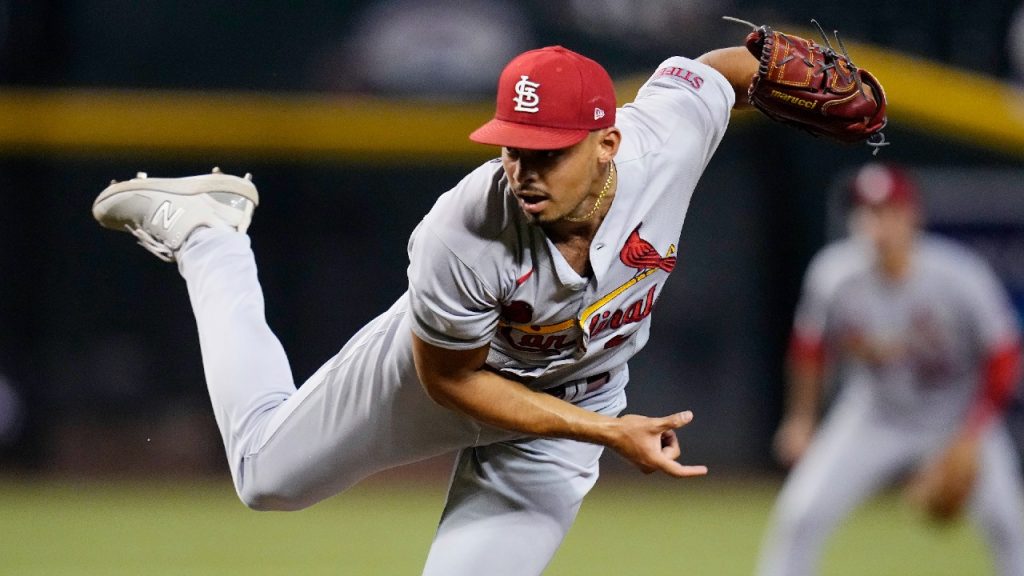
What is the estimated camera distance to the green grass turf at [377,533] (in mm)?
6711

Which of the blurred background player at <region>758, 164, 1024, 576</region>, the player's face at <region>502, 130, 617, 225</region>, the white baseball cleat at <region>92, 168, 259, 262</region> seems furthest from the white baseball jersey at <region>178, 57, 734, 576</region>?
the blurred background player at <region>758, 164, 1024, 576</region>

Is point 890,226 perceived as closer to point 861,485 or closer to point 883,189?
point 883,189

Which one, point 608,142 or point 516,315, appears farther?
point 516,315

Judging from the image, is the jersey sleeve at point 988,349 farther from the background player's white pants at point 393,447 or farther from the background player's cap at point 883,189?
the background player's white pants at point 393,447

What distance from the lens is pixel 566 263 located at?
131 inches

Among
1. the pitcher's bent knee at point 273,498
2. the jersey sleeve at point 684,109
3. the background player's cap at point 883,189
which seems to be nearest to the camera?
the jersey sleeve at point 684,109

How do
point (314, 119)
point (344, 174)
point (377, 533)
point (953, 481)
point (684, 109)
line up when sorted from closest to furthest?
point (684, 109), point (953, 481), point (377, 533), point (314, 119), point (344, 174)

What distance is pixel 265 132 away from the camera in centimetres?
899

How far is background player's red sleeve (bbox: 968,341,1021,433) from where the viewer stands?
584 cm

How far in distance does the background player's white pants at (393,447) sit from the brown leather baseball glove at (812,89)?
2.72 feet

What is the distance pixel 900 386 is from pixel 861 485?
52 cm

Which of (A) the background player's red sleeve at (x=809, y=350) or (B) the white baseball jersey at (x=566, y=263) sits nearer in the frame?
(B) the white baseball jersey at (x=566, y=263)

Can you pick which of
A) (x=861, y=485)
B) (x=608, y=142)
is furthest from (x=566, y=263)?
(x=861, y=485)

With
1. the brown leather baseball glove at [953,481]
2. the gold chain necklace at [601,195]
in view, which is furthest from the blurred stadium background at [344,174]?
the gold chain necklace at [601,195]
